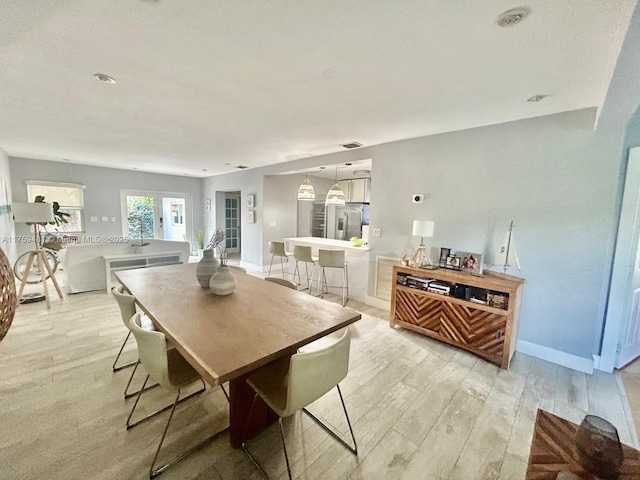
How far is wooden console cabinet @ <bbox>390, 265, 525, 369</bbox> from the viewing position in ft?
8.32

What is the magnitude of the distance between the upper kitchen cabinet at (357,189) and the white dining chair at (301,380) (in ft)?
16.3

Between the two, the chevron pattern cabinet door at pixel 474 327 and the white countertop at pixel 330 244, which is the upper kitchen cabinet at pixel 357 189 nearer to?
the white countertop at pixel 330 244

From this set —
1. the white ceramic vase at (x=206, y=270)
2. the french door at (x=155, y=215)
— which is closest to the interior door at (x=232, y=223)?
the french door at (x=155, y=215)

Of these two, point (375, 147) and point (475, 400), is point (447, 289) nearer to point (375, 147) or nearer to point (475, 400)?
point (475, 400)

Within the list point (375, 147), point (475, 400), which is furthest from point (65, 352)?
point (375, 147)

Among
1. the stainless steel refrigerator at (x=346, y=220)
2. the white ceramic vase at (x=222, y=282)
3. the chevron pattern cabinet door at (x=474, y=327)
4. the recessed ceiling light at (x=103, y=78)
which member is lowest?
the chevron pattern cabinet door at (x=474, y=327)

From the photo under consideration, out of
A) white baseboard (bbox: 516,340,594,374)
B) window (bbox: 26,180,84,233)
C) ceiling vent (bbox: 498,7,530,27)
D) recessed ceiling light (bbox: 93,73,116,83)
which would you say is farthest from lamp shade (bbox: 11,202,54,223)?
white baseboard (bbox: 516,340,594,374)

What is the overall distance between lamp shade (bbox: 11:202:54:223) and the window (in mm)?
3324

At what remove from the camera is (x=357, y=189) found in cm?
634

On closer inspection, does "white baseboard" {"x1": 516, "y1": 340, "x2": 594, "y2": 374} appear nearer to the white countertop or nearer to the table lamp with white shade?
the table lamp with white shade

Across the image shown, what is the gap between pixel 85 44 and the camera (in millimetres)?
1658

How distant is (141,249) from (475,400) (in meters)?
5.09

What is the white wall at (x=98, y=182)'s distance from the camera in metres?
5.70

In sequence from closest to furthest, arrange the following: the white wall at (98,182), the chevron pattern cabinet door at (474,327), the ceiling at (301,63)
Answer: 1. the ceiling at (301,63)
2. the chevron pattern cabinet door at (474,327)
3. the white wall at (98,182)
